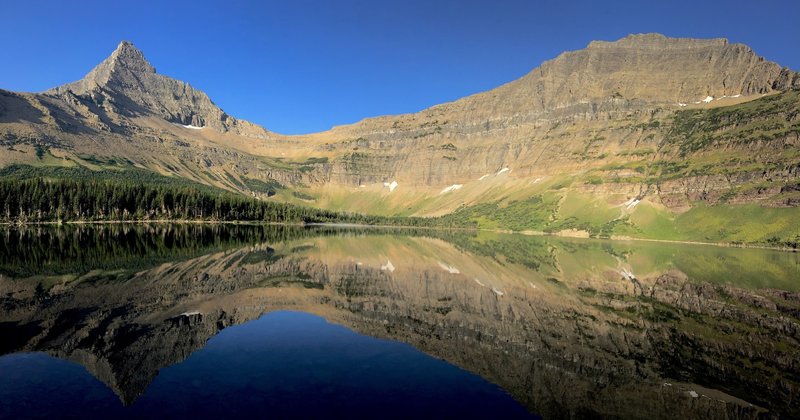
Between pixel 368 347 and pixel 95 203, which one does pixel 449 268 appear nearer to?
pixel 368 347

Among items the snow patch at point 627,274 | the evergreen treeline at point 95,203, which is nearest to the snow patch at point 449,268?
the snow patch at point 627,274

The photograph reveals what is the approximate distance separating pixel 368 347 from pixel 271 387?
7821 millimetres

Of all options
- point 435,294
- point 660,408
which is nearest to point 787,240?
point 435,294

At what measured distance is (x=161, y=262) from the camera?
49.9 meters

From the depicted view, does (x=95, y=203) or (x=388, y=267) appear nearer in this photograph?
(x=388, y=267)

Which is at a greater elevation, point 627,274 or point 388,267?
point 627,274

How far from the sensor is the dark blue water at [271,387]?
14.9m

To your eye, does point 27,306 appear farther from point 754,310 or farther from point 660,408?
point 754,310

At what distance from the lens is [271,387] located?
17.3m

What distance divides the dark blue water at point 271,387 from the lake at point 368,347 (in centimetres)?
9

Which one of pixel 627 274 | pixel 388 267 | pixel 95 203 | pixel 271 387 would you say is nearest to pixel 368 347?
pixel 271 387

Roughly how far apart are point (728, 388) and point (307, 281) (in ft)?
119

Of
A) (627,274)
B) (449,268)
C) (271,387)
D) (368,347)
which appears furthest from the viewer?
(627,274)

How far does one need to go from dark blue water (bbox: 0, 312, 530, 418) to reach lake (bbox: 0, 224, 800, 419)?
9 centimetres
